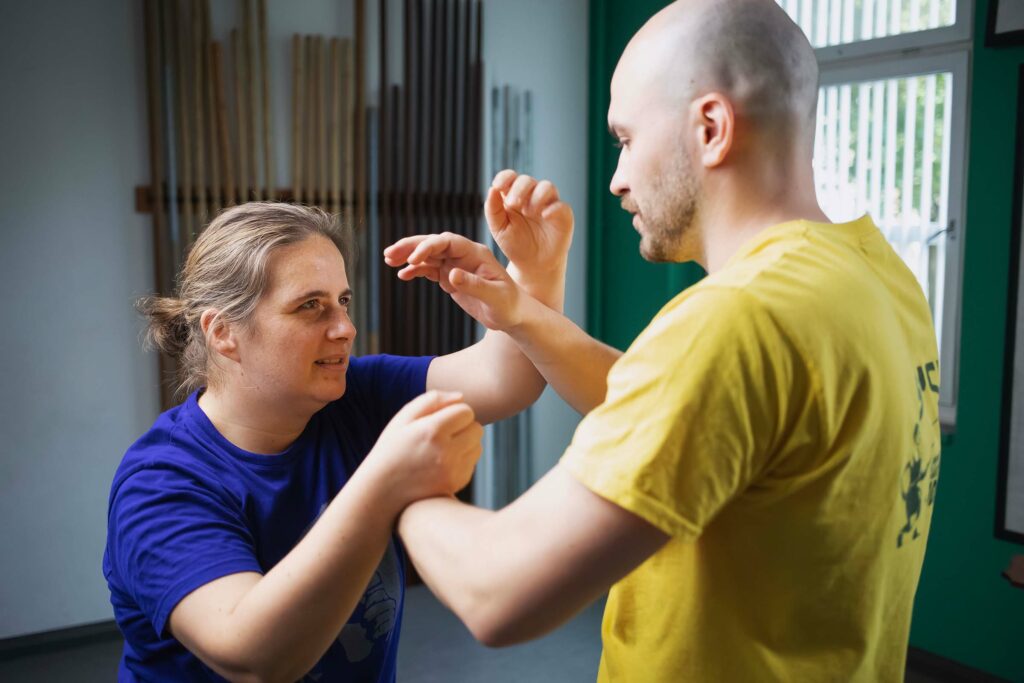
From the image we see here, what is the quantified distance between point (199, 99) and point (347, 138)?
67 centimetres

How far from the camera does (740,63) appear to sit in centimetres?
102

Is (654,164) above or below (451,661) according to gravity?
above

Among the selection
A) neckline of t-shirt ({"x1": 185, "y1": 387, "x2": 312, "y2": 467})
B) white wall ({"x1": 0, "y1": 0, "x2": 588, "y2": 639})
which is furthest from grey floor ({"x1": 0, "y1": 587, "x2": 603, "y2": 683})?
neckline of t-shirt ({"x1": 185, "y1": 387, "x2": 312, "y2": 467})

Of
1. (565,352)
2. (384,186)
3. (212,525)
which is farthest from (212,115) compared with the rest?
(212,525)

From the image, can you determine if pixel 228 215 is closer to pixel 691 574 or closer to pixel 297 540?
pixel 297 540

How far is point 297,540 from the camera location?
1.47 meters

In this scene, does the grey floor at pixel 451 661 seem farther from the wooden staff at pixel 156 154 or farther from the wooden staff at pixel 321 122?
the wooden staff at pixel 321 122

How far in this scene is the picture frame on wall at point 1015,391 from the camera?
2.91 meters

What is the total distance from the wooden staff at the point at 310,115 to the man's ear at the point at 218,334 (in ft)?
7.29

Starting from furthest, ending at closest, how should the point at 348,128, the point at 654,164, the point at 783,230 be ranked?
the point at 348,128 < the point at 654,164 < the point at 783,230

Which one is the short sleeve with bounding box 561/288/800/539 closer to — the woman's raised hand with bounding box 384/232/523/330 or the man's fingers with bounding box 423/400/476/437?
the man's fingers with bounding box 423/400/476/437

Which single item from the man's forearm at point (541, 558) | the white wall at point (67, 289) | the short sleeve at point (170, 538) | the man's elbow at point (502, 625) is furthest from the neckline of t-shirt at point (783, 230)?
the white wall at point (67, 289)

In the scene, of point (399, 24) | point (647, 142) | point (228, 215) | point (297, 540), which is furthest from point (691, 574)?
point (399, 24)

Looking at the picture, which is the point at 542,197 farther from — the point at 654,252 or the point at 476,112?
the point at 476,112
